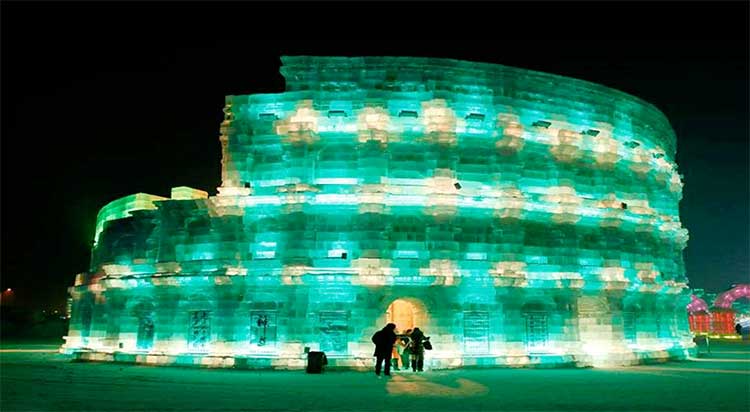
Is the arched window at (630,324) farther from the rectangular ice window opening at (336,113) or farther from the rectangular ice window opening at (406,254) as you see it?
the rectangular ice window opening at (336,113)

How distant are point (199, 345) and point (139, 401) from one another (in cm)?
1105

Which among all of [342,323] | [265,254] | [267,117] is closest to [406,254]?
[342,323]

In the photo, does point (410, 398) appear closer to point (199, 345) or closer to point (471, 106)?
point (199, 345)

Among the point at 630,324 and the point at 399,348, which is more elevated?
the point at 630,324

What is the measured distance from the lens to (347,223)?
84.8 ft

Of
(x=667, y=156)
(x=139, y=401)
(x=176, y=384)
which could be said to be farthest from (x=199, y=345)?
(x=667, y=156)

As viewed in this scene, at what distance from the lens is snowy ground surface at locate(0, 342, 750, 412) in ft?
47.8

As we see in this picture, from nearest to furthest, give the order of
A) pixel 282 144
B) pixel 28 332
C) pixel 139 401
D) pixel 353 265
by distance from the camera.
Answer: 1. pixel 139 401
2. pixel 353 265
3. pixel 282 144
4. pixel 28 332

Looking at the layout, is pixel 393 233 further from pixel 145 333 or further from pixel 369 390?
pixel 145 333

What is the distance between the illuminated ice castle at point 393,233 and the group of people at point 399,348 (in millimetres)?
1385

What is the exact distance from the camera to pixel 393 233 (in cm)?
2583

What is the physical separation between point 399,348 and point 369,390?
263 inches

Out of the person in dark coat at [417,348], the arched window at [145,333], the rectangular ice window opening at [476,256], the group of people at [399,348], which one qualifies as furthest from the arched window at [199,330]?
the rectangular ice window opening at [476,256]

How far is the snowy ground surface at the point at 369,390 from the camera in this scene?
47.8 feet
